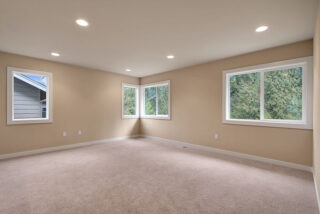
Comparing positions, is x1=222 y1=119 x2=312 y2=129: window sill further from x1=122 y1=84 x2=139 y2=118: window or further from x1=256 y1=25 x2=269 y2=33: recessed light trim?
x1=122 y1=84 x2=139 y2=118: window

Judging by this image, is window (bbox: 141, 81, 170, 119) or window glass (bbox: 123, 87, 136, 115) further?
window glass (bbox: 123, 87, 136, 115)

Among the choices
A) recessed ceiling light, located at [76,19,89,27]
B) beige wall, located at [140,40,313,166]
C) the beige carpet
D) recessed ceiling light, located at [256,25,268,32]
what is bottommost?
the beige carpet

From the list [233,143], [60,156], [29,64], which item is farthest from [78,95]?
[233,143]

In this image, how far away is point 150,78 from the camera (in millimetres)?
6156

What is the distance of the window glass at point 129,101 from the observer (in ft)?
20.2

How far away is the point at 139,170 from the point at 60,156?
2.25m

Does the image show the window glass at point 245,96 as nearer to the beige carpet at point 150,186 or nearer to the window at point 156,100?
the beige carpet at point 150,186

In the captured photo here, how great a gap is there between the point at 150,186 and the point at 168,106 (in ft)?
11.2

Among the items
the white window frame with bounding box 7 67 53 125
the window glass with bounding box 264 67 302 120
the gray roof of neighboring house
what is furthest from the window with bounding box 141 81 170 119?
the gray roof of neighboring house

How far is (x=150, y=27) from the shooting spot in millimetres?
2504

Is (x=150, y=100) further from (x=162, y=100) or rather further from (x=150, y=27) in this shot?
→ (x=150, y=27)

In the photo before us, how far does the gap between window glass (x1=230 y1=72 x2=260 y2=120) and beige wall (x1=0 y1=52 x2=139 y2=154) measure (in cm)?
390

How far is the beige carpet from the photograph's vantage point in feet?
6.09

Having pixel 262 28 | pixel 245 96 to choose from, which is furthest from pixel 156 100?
pixel 262 28
